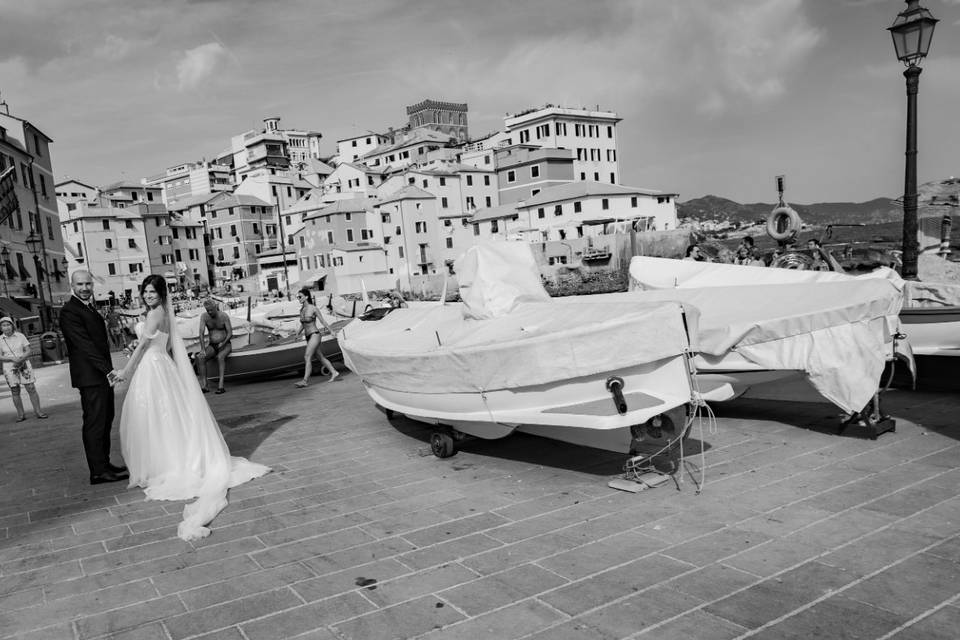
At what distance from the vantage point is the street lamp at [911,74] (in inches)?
354

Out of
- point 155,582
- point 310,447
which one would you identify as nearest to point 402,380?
point 310,447

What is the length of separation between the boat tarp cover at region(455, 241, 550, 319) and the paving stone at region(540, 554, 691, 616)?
11.0 ft

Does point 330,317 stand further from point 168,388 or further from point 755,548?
point 755,548

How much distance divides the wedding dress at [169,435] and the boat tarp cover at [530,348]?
6.01ft

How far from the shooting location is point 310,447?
7.96 m

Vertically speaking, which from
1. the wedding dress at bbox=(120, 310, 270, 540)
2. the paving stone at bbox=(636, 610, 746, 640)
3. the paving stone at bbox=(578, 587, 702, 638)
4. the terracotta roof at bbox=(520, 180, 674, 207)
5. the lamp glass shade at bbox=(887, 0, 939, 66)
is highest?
the terracotta roof at bbox=(520, 180, 674, 207)

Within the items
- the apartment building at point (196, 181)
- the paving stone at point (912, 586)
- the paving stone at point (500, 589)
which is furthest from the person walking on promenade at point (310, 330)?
the apartment building at point (196, 181)

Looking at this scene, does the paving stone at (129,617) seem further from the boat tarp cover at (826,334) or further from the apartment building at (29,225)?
the apartment building at (29,225)

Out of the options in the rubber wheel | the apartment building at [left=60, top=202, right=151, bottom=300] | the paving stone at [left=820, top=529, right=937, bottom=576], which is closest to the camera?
the paving stone at [left=820, top=529, right=937, bottom=576]

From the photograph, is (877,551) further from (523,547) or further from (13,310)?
(13,310)

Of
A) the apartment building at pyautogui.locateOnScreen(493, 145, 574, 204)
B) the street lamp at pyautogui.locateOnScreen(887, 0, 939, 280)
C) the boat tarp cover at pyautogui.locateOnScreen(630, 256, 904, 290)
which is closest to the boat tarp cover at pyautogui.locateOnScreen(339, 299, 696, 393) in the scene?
the boat tarp cover at pyautogui.locateOnScreen(630, 256, 904, 290)

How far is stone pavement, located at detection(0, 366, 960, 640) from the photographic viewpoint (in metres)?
3.57

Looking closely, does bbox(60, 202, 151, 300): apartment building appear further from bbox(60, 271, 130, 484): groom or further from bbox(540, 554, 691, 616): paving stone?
bbox(540, 554, 691, 616): paving stone

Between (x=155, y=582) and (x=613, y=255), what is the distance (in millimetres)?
53858
